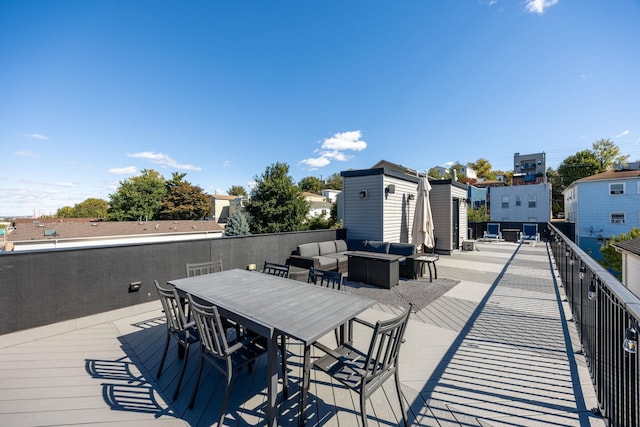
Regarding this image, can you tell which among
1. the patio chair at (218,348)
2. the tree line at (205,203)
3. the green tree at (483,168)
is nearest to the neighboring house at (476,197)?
the tree line at (205,203)

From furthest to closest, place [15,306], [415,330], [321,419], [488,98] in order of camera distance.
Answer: [488,98] < [415,330] < [15,306] < [321,419]

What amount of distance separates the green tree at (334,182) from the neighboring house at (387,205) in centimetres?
3835

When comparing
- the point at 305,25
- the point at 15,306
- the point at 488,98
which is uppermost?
the point at 305,25

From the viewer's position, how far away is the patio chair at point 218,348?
187cm

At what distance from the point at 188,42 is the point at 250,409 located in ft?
40.3

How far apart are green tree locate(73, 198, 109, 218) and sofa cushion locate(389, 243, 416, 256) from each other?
6135 centimetres

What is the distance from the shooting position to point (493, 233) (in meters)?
14.4

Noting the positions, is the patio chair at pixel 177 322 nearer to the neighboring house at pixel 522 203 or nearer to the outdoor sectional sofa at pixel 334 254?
the outdoor sectional sofa at pixel 334 254

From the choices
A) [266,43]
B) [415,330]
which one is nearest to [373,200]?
[415,330]

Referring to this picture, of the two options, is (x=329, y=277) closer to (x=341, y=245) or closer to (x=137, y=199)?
(x=341, y=245)

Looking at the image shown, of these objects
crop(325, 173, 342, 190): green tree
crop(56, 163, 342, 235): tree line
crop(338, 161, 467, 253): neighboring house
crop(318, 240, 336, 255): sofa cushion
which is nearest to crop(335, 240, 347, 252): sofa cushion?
crop(318, 240, 336, 255): sofa cushion

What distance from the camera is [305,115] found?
1580 centimetres

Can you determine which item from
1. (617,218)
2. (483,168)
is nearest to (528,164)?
(483,168)

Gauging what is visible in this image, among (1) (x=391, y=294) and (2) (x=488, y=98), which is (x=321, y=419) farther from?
(2) (x=488, y=98)
